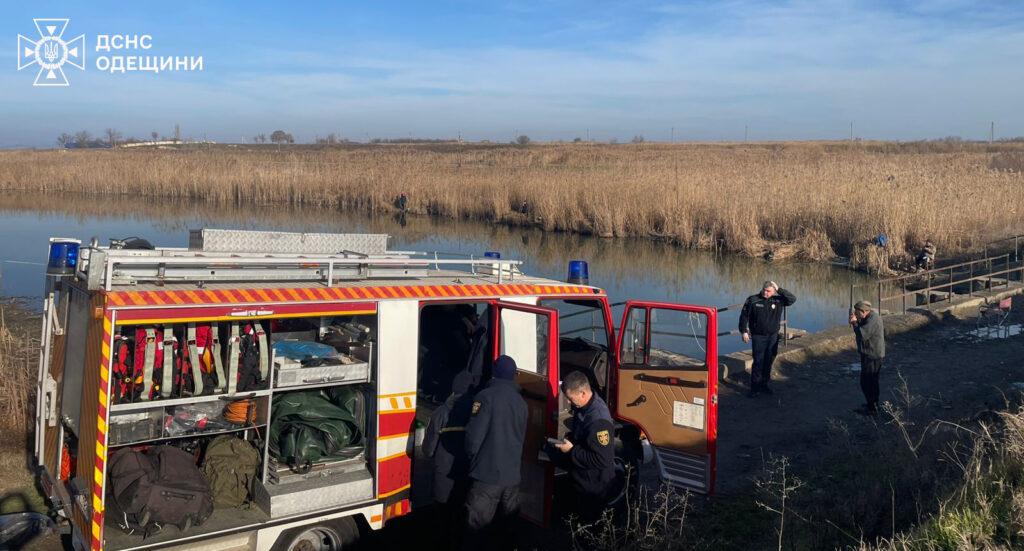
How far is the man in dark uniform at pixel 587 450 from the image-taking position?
5746 millimetres

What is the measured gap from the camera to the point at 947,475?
6.35 metres

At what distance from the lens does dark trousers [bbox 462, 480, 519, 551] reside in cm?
563

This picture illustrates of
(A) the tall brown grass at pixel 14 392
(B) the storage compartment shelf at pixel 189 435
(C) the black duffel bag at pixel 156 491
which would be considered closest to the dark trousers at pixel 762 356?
(B) the storage compartment shelf at pixel 189 435

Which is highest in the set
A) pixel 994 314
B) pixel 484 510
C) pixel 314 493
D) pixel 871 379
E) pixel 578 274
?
pixel 578 274

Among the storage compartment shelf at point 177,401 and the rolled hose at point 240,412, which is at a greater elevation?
the storage compartment shelf at point 177,401

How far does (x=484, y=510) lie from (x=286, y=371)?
1545 millimetres

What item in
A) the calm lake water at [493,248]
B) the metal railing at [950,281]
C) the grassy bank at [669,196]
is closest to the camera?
the metal railing at [950,281]

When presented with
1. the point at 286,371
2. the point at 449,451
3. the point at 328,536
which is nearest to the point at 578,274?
the point at 449,451

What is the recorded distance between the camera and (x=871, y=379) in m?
9.98

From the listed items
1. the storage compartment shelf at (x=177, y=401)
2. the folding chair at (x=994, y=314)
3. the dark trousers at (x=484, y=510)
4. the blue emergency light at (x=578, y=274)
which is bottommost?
the folding chair at (x=994, y=314)

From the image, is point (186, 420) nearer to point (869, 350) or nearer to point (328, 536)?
point (328, 536)

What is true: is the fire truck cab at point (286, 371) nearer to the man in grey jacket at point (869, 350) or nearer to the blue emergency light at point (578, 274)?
the blue emergency light at point (578, 274)

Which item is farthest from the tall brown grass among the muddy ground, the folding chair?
the folding chair

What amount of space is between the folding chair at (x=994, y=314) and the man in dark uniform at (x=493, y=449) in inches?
503
